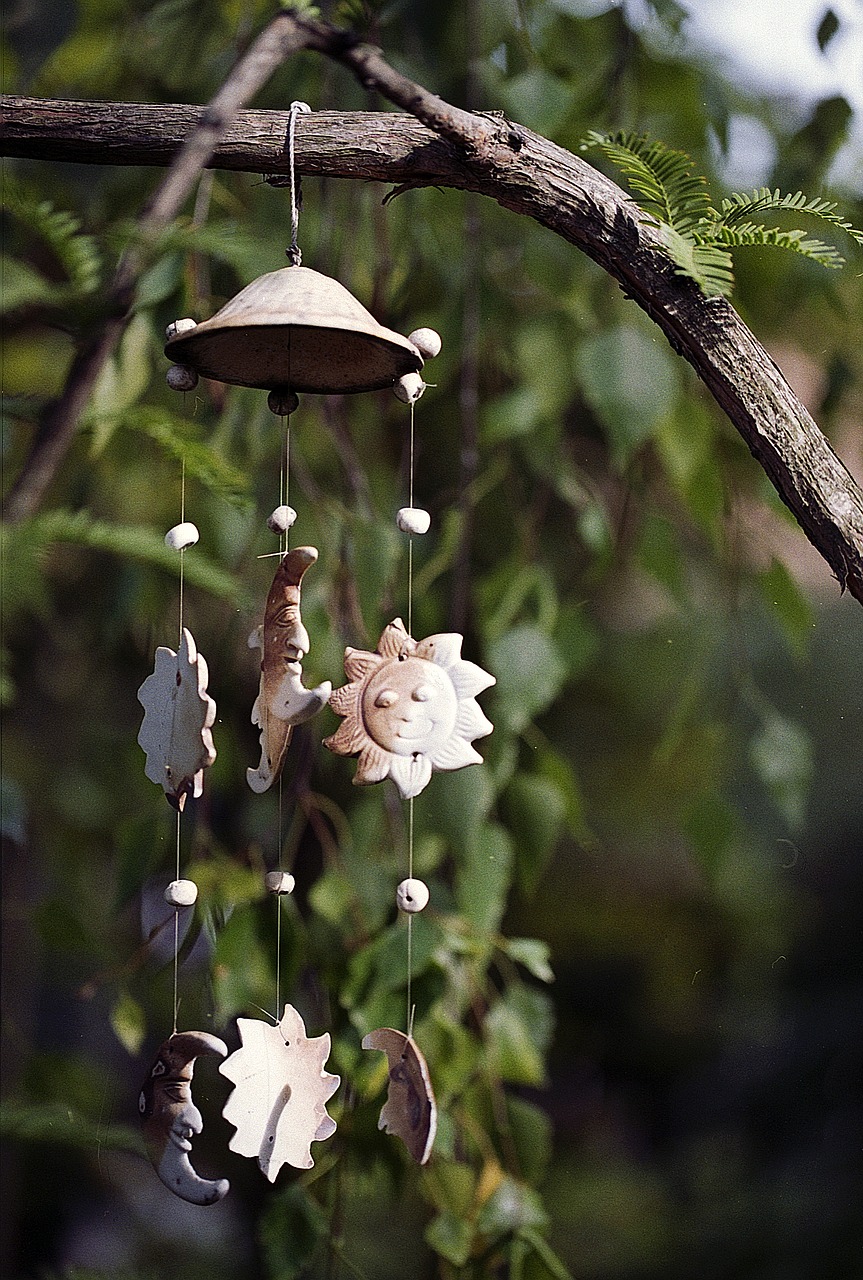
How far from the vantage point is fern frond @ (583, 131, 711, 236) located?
0.42 meters

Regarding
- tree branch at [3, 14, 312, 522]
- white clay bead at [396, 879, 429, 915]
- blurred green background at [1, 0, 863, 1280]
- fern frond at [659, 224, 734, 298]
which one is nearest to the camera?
tree branch at [3, 14, 312, 522]

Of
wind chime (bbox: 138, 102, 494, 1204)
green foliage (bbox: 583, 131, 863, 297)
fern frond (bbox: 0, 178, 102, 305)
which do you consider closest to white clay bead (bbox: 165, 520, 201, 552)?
wind chime (bbox: 138, 102, 494, 1204)

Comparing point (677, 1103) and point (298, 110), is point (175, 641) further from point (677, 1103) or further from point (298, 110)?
point (677, 1103)

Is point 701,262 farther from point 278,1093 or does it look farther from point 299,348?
point 278,1093

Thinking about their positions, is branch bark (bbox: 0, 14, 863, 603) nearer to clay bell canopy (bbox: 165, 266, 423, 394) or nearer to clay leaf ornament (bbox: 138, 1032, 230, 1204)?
clay bell canopy (bbox: 165, 266, 423, 394)

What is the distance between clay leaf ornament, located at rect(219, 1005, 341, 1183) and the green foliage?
322mm

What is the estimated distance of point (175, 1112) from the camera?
0.48 metres

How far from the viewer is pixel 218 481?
0.44 m

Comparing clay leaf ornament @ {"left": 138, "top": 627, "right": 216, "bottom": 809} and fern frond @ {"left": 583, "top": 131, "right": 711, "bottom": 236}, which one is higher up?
fern frond @ {"left": 583, "top": 131, "right": 711, "bottom": 236}

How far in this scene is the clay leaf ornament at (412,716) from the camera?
478 mm

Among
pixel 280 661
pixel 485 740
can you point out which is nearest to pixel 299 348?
pixel 280 661

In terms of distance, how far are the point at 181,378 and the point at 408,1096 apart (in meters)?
0.30

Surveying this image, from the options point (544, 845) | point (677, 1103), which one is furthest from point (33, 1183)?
point (544, 845)

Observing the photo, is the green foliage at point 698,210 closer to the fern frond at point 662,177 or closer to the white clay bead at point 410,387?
the fern frond at point 662,177
